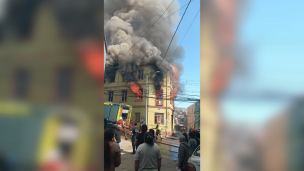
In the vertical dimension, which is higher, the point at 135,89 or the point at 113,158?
the point at 135,89

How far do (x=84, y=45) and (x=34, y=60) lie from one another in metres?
0.36

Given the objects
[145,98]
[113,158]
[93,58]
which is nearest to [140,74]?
[145,98]

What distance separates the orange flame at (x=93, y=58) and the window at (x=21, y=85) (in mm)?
417

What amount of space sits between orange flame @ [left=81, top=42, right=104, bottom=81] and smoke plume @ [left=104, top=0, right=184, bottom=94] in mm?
25486

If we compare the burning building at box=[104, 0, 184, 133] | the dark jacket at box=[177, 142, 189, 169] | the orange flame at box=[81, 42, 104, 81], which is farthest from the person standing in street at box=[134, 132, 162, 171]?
the burning building at box=[104, 0, 184, 133]

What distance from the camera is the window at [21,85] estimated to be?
1357mm

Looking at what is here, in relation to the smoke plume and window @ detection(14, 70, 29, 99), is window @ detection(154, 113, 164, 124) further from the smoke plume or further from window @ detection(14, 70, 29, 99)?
window @ detection(14, 70, 29, 99)

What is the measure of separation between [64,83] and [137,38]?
99.6 ft

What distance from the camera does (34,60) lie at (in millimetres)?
1399

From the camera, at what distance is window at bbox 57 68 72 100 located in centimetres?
140

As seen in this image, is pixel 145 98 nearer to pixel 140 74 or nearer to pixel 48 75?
pixel 140 74

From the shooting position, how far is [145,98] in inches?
1037

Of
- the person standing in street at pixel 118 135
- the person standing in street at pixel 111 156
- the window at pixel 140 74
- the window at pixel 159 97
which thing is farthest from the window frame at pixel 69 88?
the window at pixel 140 74

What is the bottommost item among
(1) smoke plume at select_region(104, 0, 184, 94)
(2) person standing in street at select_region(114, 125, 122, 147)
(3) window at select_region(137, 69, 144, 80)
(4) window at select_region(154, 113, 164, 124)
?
(4) window at select_region(154, 113, 164, 124)
